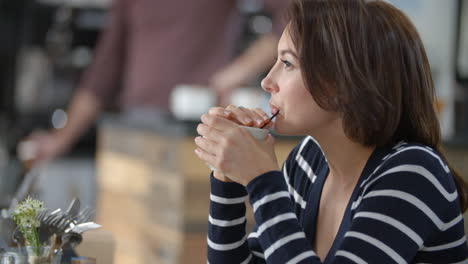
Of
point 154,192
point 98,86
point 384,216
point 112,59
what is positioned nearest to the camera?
point 384,216

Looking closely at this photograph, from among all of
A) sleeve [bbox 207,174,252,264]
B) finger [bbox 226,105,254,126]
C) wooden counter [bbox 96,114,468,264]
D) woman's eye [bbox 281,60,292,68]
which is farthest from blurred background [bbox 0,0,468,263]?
woman's eye [bbox 281,60,292,68]

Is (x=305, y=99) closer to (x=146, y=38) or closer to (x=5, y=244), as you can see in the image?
(x=5, y=244)

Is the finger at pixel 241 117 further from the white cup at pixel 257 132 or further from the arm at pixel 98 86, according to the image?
the arm at pixel 98 86

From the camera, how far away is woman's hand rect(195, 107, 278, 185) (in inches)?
40.4

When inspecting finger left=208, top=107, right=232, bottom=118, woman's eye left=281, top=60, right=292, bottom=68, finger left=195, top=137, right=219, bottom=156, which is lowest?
finger left=195, top=137, right=219, bottom=156

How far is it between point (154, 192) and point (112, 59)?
0.92 metres

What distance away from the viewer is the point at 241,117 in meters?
1.12

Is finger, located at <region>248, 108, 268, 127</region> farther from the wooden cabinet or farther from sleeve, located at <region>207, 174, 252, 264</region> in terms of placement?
the wooden cabinet

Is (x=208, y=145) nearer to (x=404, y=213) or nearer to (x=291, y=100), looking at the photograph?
(x=291, y=100)

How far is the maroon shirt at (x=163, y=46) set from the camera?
3418 mm

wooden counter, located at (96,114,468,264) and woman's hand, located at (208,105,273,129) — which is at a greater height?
woman's hand, located at (208,105,273,129)

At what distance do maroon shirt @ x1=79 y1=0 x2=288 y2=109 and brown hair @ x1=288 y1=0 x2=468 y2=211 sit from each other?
→ 92.5 inches

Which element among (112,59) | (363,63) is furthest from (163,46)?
(363,63)

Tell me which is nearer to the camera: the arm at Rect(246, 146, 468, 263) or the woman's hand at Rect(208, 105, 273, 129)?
the arm at Rect(246, 146, 468, 263)
